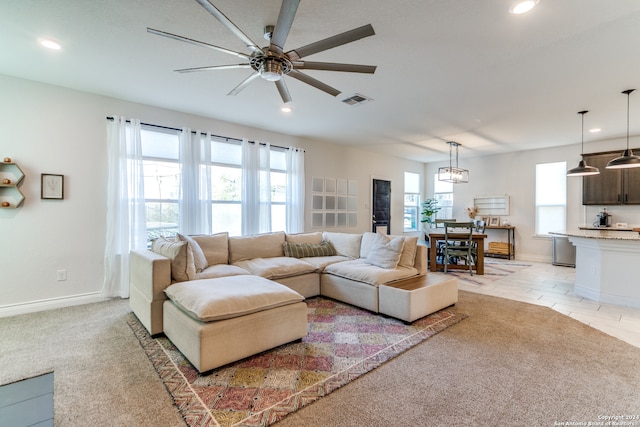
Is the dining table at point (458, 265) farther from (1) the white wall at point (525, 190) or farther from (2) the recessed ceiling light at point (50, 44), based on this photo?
(2) the recessed ceiling light at point (50, 44)

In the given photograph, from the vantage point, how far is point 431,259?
18.7ft

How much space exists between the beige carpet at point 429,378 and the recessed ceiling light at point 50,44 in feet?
8.88

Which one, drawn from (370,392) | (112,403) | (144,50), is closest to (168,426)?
(112,403)

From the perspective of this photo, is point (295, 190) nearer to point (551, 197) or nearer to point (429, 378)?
point (429, 378)

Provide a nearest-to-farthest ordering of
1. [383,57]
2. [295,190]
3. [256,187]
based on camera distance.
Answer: [383,57], [256,187], [295,190]

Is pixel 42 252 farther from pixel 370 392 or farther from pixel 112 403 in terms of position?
pixel 370 392

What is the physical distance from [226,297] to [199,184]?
281 centimetres

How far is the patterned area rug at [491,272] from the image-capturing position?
489 centimetres

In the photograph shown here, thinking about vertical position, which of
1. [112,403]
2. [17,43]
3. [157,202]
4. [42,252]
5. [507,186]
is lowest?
[112,403]

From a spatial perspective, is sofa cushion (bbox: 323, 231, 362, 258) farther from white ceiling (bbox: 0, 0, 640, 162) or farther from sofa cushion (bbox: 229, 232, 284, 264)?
white ceiling (bbox: 0, 0, 640, 162)

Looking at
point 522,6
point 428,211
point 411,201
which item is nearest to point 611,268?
point 522,6

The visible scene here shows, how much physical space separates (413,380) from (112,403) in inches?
76.6

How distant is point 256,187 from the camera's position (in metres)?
5.14

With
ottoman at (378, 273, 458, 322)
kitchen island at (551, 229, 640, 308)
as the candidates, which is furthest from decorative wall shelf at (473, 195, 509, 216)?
ottoman at (378, 273, 458, 322)
